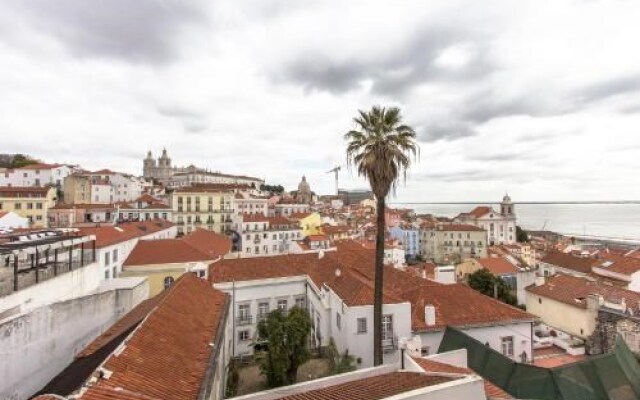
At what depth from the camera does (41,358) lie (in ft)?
37.9

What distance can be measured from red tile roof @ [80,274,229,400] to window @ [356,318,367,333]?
6.42 meters

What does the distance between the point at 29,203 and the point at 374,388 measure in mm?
73027

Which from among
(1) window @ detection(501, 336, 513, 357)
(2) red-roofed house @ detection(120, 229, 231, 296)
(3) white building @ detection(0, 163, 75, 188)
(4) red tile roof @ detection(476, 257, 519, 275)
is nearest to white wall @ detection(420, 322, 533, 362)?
(1) window @ detection(501, 336, 513, 357)

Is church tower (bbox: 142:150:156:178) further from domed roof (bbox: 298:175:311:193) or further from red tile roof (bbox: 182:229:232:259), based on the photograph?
red tile roof (bbox: 182:229:232:259)

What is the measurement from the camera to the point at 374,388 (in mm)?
7371

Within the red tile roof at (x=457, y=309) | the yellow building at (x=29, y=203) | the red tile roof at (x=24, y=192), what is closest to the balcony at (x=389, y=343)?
the red tile roof at (x=457, y=309)

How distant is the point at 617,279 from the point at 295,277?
31223mm

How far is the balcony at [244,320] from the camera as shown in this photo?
74.4 ft

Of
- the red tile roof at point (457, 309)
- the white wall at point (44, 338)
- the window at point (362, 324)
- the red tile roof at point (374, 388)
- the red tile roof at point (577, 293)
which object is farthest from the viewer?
the red tile roof at point (577, 293)

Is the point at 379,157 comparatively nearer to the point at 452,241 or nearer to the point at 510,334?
the point at 510,334

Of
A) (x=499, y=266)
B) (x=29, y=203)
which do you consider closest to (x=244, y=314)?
(x=499, y=266)

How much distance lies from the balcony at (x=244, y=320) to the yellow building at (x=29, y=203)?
179ft

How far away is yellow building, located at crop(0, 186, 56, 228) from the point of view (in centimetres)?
6062

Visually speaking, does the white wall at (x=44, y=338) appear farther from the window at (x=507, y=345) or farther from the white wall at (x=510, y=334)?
the window at (x=507, y=345)
